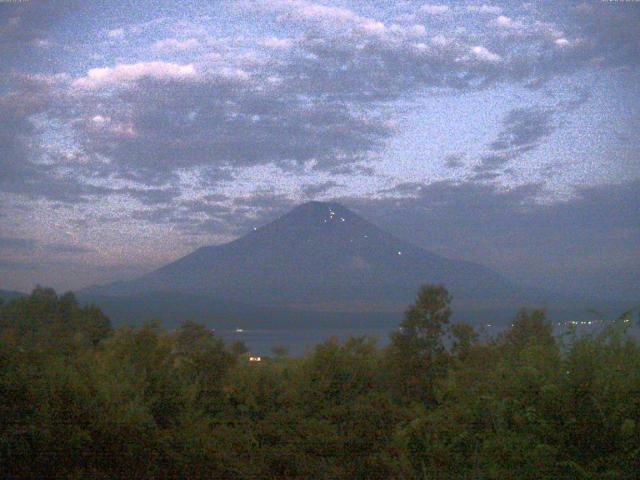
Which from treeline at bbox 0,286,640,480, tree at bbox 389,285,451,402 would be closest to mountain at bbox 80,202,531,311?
tree at bbox 389,285,451,402

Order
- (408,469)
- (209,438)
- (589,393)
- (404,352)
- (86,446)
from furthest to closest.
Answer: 1. (404,352)
2. (209,438)
3. (86,446)
4. (408,469)
5. (589,393)

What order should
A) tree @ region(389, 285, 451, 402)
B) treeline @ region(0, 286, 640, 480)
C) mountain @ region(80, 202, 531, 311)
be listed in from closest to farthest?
treeline @ region(0, 286, 640, 480)
tree @ region(389, 285, 451, 402)
mountain @ region(80, 202, 531, 311)

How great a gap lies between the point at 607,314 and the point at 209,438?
191 inches

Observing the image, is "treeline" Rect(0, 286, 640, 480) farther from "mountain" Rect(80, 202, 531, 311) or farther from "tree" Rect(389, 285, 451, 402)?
"mountain" Rect(80, 202, 531, 311)

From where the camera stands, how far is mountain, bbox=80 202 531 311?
49.4 m

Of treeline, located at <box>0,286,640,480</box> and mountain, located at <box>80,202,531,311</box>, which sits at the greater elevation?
mountain, located at <box>80,202,531,311</box>

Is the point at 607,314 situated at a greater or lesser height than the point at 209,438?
greater

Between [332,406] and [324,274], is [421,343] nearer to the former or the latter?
[332,406]

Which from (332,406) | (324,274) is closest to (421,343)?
(332,406)

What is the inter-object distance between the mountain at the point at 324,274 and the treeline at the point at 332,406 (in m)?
29.4

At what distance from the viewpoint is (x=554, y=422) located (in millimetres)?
5062

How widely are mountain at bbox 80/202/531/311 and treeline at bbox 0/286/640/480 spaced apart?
29397mm

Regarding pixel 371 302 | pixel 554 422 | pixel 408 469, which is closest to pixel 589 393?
pixel 554 422

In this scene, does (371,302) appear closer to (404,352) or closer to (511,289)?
(511,289)
